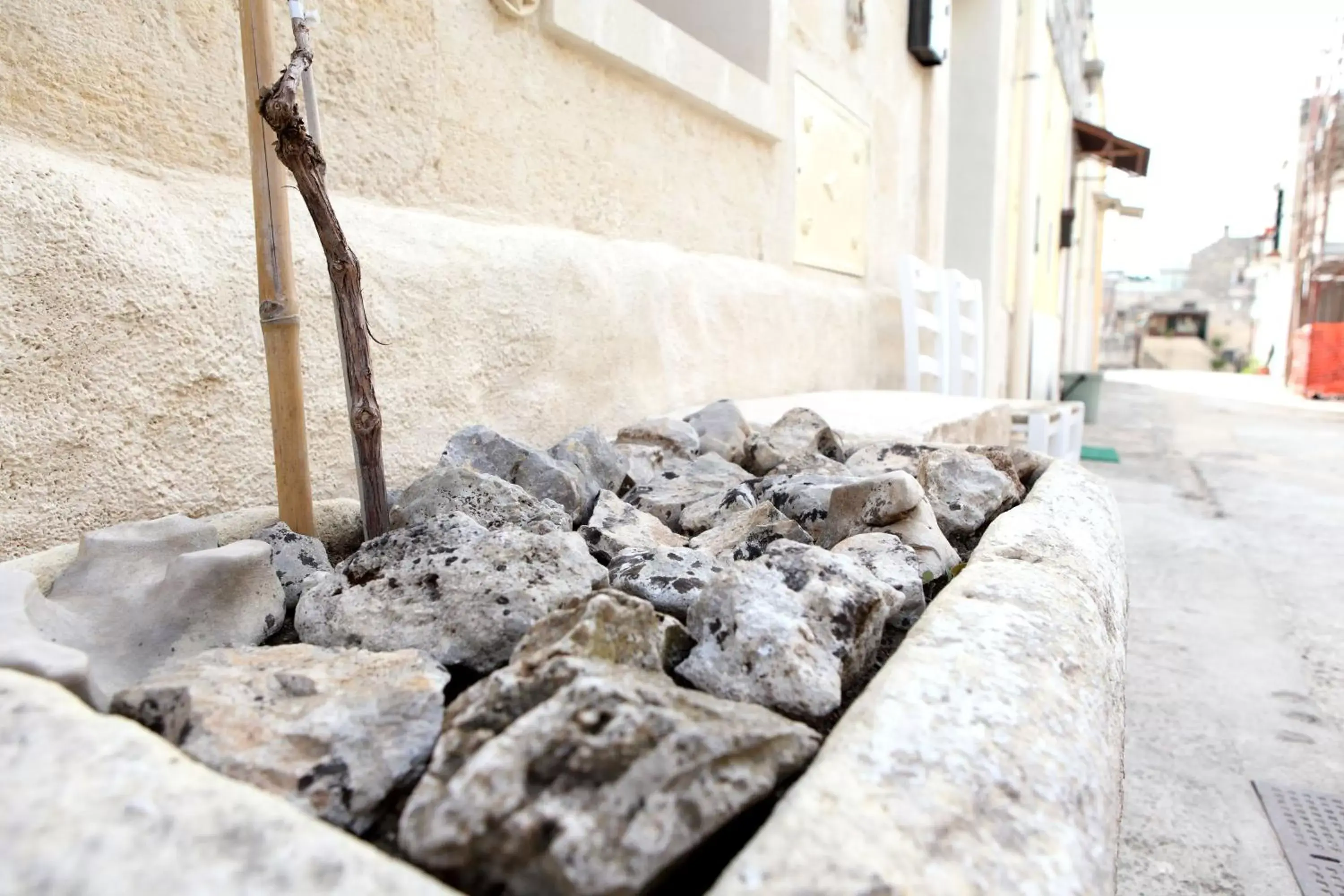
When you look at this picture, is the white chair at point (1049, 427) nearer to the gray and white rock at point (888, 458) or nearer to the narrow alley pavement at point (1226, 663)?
the narrow alley pavement at point (1226, 663)

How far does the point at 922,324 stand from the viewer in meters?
3.56

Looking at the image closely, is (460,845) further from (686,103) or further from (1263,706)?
(1263,706)

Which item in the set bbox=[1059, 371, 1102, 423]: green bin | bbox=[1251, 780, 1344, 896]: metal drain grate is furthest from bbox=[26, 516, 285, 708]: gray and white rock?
bbox=[1059, 371, 1102, 423]: green bin

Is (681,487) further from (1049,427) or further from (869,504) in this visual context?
(1049,427)

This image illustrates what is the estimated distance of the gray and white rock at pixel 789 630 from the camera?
0.61 metres

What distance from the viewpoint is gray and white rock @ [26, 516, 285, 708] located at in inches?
28.0

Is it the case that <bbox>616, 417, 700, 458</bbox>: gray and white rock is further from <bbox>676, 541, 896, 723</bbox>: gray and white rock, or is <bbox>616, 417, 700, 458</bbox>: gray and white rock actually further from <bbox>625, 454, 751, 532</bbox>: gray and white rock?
<bbox>676, 541, 896, 723</bbox>: gray and white rock

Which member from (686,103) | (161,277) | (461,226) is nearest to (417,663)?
(161,277)

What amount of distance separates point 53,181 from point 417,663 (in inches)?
26.6

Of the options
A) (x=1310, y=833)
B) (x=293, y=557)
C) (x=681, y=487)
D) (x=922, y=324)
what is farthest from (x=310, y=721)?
(x=922, y=324)

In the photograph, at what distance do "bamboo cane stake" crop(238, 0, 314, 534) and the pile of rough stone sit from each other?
0.09 m

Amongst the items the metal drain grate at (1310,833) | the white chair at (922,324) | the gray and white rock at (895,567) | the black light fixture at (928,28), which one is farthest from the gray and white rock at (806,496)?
the black light fixture at (928,28)

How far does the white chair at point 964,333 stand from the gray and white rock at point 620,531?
3034 mm

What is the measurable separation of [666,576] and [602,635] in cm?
21
